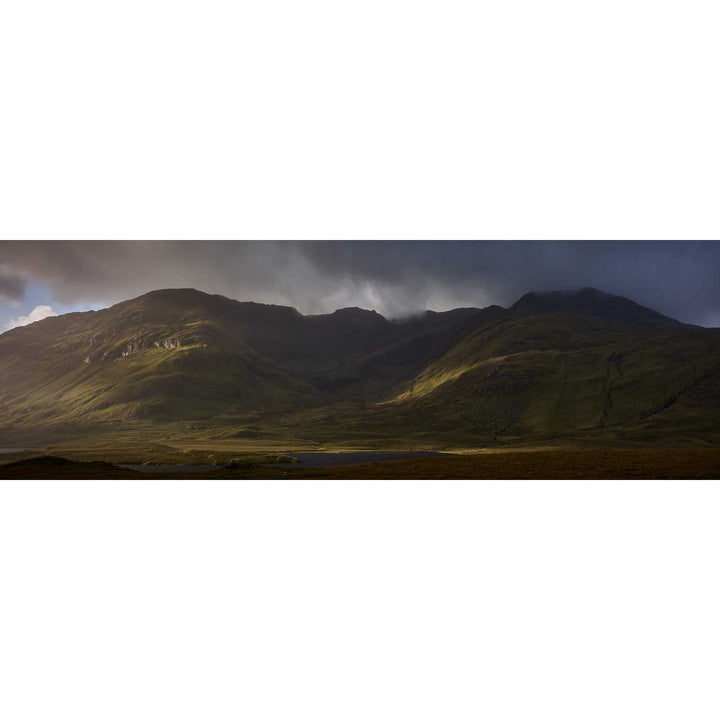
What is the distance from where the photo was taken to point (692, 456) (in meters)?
15.7

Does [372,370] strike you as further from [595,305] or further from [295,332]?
[595,305]

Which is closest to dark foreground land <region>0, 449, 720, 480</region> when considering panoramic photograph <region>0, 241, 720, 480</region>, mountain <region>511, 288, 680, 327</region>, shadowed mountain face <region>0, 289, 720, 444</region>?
panoramic photograph <region>0, 241, 720, 480</region>

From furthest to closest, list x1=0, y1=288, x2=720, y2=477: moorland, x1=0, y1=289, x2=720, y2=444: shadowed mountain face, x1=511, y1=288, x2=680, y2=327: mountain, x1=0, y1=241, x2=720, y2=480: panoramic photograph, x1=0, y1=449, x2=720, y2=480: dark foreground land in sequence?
x1=511, y1=288, x2=680, y2=327: mountain
x1=0, y1=289, x2=720, y2=444: shadowed mountain face
x1=0, y1=288, x2=720, y2=477: moorland
x1=0, y1=241, x2=720, y2=480: panoramic photograph
x1=0, y1=449, x2=720, y2=480: dark foreground land

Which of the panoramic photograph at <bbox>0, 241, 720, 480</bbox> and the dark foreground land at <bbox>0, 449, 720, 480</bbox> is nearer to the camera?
the dark foreground land at <bbox>0, 449, 720, 480</bbox>

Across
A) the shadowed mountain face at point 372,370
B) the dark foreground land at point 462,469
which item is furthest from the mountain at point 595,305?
the dark foreground land at point 462,469

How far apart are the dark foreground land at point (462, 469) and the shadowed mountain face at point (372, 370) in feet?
12.0

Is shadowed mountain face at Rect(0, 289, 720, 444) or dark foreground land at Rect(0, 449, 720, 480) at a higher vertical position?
shadowed mountain face at Rect(0, 289, 720, 444)

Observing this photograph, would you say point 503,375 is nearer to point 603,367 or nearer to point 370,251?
point 603,367

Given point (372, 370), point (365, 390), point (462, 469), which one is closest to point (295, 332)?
point (462, 469)

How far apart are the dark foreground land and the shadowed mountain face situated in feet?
12.0

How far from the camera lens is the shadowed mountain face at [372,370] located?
67.6 ft

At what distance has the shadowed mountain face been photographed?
67.6ft

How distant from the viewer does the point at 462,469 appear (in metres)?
15.0

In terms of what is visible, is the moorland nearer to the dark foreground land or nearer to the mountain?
the dark foreground land
